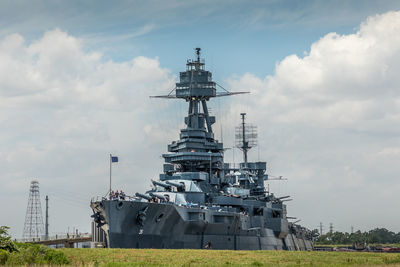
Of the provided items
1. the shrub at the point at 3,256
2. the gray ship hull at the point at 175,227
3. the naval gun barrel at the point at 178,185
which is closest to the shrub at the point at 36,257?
the shrub at the point at 3,256

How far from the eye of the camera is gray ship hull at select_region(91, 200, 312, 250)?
1677 inches

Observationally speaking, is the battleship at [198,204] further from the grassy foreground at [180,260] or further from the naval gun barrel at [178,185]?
the grassy foreground at [180,260]

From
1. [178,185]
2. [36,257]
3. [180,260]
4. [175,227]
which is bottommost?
[180,260]

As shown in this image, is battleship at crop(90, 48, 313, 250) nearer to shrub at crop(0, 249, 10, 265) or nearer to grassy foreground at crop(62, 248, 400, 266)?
grassy foreground at crop(62, 248, 400, 266)

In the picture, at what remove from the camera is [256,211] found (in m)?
58.6

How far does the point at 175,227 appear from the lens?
152ft

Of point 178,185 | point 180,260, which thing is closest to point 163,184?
point 178,185

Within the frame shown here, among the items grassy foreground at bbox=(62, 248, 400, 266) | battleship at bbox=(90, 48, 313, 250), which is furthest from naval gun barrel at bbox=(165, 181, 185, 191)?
grassy foreground at bbox=(62, 248, 400, 266)

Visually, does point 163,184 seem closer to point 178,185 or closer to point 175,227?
point 178,185

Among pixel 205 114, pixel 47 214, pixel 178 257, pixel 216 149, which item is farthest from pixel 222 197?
pixel 47 214

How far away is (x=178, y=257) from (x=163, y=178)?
22.7 metres

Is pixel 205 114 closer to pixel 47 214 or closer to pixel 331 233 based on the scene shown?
pixel 47 214

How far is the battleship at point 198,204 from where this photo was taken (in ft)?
143

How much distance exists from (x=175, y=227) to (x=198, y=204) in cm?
482
